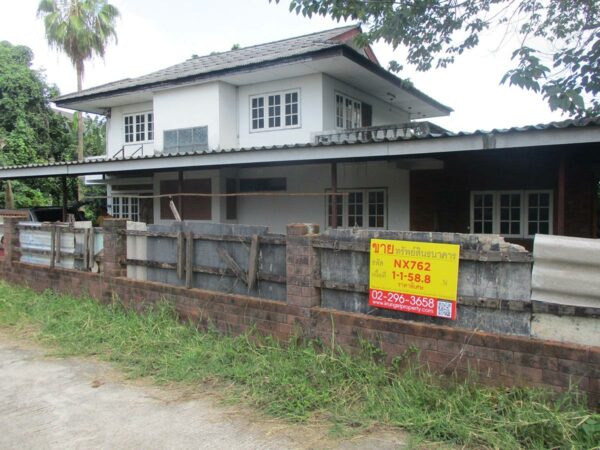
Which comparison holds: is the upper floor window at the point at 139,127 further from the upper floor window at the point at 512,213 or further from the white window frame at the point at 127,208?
the upper floor window at the point at 512,213

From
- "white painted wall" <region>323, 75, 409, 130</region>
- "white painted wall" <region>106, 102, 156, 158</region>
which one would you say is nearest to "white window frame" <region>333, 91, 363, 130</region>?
"white painted wall" <region>323, 75, 409, 130</region>

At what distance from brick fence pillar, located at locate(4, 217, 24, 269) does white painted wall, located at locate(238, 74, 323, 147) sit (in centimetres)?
658

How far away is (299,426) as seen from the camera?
3738mm

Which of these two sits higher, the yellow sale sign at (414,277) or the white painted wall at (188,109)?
the white painted wall at (188,109)

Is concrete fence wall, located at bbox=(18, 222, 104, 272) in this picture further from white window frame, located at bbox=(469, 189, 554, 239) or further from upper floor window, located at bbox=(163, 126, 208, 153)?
white window frame, located at bbox=(469, 189, 554, 239)

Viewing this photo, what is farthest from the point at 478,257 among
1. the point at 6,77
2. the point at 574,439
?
the point at 6,77

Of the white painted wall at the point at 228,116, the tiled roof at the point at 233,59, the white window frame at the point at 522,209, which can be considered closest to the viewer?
the white window frame at the point at 522,209

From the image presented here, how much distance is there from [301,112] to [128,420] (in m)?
10.3

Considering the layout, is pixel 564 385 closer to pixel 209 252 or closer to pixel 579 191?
pixel 209 252

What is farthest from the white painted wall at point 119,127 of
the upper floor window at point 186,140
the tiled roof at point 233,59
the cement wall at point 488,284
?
the cement wall at point 488,284

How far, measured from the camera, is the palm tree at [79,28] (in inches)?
889

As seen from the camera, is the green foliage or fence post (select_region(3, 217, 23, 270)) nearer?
fence post (select_region(3, 217, 23, 270))

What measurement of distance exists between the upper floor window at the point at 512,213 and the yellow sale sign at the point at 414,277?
7175mm

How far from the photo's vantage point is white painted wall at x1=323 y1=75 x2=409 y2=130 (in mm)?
12938
